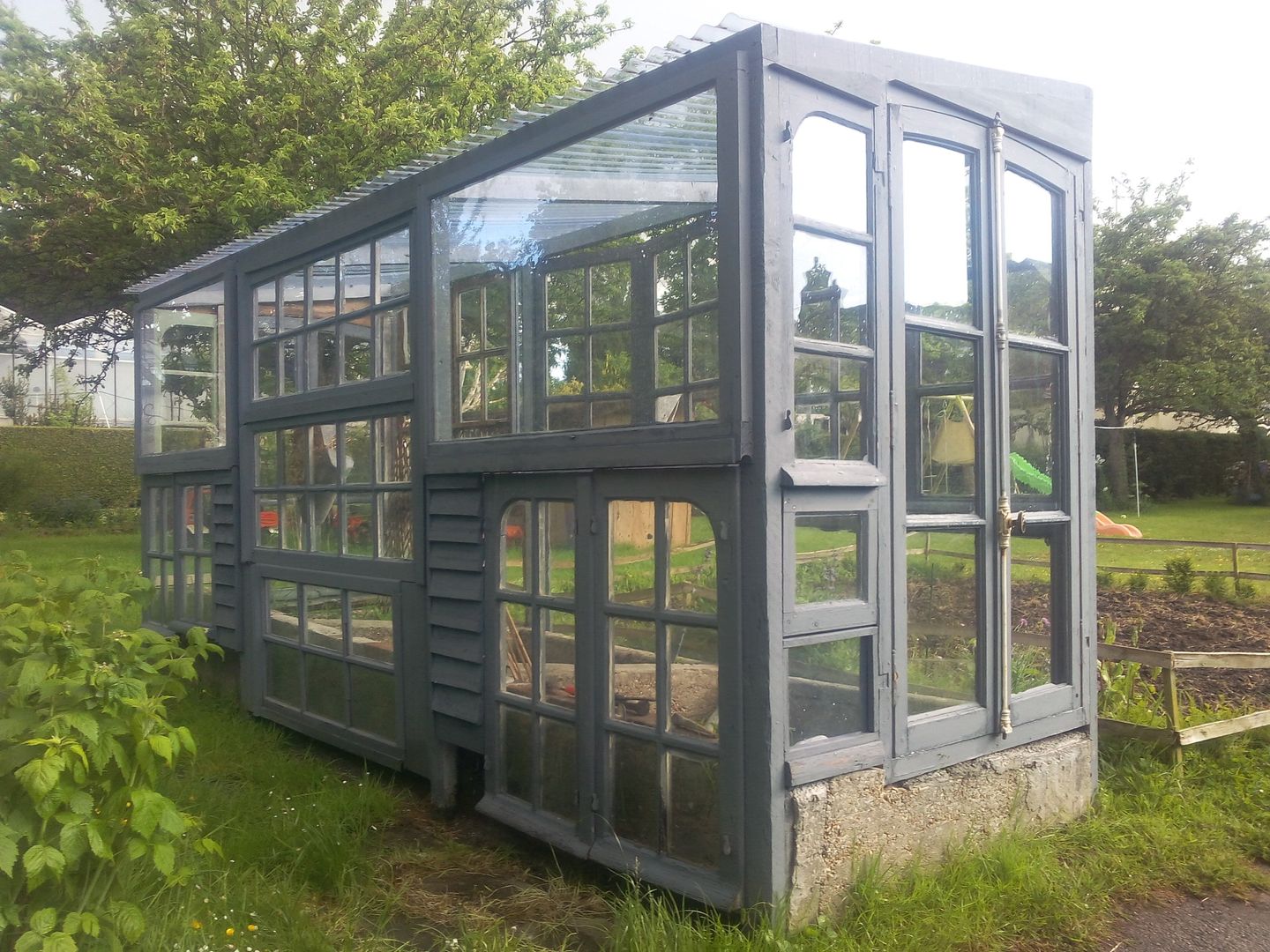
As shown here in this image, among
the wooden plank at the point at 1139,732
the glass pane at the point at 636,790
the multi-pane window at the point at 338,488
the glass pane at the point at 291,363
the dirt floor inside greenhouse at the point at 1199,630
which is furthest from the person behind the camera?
the glass pane at the point at 291,363

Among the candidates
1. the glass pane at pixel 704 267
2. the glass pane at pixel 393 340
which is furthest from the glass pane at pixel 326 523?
the glass pane at pixel 704 267

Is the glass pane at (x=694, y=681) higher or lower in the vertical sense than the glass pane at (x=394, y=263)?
lower

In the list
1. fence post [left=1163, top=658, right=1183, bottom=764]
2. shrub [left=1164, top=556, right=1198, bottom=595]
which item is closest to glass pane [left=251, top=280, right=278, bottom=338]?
fence post [left=1163, top=658, right=1183, bottom=764]

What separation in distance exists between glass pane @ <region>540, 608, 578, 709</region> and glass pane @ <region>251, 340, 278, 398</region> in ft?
10.8

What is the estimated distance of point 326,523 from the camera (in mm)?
6363

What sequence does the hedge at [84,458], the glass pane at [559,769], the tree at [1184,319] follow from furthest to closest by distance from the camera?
the tree at [1184,319], the hedge at [84,458], the glass pane at [559,769]

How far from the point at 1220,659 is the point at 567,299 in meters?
3.71

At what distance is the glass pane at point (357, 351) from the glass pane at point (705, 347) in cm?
257

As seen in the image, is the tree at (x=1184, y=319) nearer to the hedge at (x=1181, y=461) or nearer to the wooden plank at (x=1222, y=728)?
the hedge at (x=1181, y=461)

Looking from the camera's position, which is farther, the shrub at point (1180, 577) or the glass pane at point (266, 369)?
the shrub at point (1180, 577)

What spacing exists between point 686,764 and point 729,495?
106 centimetres

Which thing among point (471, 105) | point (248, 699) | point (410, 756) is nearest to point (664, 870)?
point (410, 756)

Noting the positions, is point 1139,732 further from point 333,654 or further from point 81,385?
point 81,385

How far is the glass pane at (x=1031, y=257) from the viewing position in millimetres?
4676
